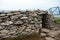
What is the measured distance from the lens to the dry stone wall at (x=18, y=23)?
18.2 ft

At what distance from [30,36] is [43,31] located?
1.01 metres

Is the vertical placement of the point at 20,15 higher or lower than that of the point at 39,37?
higher

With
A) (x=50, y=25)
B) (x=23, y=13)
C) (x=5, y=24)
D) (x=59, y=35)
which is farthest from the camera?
(x=50, y=25)

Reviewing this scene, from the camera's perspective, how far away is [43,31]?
6.72 meters

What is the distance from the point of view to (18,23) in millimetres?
5734

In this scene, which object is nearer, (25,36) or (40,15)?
(25,36)

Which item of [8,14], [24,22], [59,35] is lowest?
[59,35]

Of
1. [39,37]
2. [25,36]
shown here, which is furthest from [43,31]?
[25,36]

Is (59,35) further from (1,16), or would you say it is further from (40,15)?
(1,16)

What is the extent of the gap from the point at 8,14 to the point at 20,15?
47 centimetres

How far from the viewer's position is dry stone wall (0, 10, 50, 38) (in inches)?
219

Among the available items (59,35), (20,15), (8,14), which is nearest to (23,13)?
(20,15)

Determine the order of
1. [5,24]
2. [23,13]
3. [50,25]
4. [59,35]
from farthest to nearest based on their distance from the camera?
[50,25] → [59,35] → [23,13] → [5,24]

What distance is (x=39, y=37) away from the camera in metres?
6.09
